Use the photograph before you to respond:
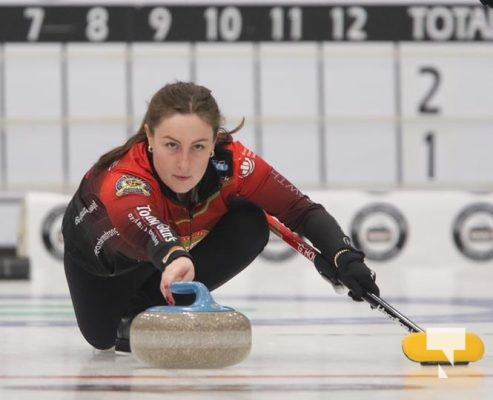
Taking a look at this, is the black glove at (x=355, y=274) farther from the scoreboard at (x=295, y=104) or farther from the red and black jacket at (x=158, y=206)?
the scoreboard at (x=295, y=104)

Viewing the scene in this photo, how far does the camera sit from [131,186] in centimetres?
392

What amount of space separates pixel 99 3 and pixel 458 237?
3765 mm

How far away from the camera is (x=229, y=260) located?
14.8 ft

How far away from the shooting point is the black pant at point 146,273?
14.7 ft

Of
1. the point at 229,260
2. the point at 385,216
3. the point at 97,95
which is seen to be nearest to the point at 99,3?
the point at 97,95

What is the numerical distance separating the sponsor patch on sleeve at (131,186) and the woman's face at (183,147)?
69 millimetres

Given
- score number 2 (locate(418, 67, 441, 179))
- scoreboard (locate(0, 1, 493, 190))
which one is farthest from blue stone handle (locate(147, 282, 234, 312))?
score number 2 (locate(418, 67, 441, 179))

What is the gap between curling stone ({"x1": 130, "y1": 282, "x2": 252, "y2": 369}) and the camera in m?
3.62

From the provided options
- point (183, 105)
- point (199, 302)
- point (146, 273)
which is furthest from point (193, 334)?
point (146, 273)

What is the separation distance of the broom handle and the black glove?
0.10 feet

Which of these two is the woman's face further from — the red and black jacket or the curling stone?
the curling stone

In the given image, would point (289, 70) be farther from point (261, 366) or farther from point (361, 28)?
point (261, 366)

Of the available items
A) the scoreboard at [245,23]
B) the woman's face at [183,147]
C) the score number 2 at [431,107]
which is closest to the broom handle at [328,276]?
the woman's face at [183,147]

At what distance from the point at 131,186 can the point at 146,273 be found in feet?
2.08
